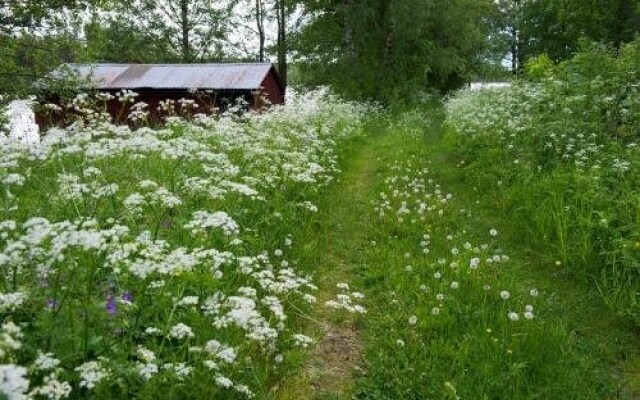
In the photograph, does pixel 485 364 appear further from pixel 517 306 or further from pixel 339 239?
pixel 339 239

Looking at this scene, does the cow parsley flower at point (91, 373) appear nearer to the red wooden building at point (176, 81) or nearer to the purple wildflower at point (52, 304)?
the purple wildflower at point (52, 304)

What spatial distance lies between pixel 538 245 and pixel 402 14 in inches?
865

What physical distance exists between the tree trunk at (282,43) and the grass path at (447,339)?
35.5 m

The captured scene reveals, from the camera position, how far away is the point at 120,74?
2836cm

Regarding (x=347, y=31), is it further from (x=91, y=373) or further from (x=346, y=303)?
(x=91, y=373)

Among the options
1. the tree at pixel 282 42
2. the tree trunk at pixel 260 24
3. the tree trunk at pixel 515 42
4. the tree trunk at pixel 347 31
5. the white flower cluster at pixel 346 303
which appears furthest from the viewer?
the tree trunk at pixel 515 42

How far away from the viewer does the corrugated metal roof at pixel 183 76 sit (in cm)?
2612

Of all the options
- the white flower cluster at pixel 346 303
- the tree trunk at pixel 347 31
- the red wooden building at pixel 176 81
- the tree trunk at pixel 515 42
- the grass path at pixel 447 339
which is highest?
the tree trunk at pixel 515 42

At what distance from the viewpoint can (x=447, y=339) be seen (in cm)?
423

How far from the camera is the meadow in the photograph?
8.93 ft

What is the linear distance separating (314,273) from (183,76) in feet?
80.1

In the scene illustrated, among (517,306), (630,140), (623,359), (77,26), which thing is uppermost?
(77,26)

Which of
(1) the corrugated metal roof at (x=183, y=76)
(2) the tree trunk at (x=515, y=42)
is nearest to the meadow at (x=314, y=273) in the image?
(1) the corrugated metal roof at (x=183, y=76)

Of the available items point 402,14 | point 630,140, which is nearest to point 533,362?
point 630,140
